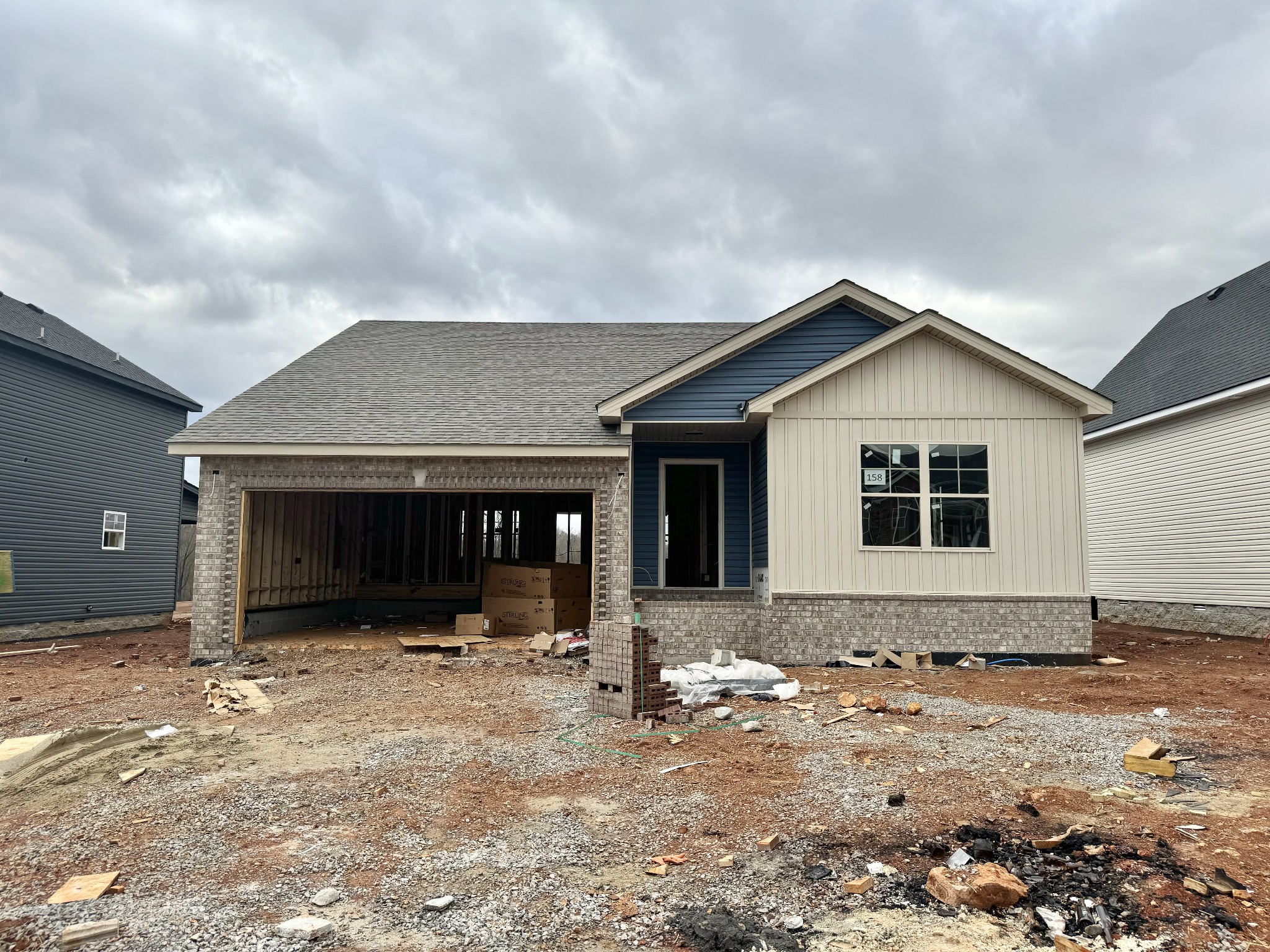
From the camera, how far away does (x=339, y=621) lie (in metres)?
16.0

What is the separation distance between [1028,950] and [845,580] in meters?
8.00

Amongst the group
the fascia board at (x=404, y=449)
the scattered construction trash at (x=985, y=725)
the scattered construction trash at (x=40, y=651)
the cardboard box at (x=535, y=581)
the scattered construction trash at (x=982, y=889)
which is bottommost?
the scattered construction trash at (x=40, y=651)

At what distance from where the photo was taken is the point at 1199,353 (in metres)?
16.4

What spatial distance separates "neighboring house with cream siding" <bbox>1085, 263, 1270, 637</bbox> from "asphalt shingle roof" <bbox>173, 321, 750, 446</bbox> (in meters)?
9.63

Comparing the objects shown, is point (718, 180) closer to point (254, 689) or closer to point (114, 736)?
point (254, 689)

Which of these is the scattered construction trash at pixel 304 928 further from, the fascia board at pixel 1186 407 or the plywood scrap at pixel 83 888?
the fascia board at pixel 1186 407

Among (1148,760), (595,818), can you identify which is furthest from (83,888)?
(1148,760)

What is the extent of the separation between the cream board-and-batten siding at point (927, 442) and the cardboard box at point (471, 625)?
533cm

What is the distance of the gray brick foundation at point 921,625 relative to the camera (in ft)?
35.9

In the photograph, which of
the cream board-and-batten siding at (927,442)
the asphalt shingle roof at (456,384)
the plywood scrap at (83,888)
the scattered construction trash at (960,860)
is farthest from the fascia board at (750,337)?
the plywood scrap at (83,888)

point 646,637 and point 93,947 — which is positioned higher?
point 646,637

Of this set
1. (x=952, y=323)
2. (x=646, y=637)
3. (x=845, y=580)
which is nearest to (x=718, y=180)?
(x=952, y=323)

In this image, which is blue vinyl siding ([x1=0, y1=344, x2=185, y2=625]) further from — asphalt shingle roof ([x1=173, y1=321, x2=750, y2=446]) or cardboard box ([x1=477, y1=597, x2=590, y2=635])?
cardboard box ([x1=477, y1=597, x2=590, y2=635])

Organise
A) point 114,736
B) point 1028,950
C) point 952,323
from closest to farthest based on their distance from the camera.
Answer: point 1028,950 → point 114,736 → point 952,323
